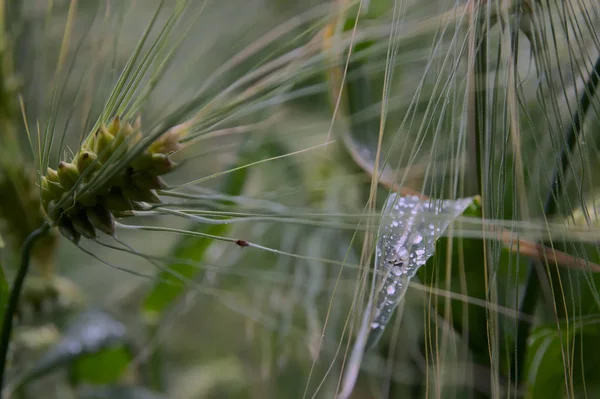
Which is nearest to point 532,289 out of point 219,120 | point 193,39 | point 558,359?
point 558,359

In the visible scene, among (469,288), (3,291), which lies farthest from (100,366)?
(469,288)

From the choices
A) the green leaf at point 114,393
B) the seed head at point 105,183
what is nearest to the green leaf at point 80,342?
the green leaf at point 114,393

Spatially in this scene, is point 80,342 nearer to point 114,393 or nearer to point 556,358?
point 114,393

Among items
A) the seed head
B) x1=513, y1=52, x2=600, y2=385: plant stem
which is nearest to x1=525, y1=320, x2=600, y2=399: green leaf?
x1=513, y1=52, x2=600, y2=385: plant stem

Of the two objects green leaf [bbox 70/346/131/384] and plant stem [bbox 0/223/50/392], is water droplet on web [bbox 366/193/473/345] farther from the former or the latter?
green leaf [bbox 70/346/131/384]

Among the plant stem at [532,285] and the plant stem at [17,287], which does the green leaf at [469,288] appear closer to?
the plant stem at [532,285]

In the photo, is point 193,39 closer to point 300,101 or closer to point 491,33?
point 300,101

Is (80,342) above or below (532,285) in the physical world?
below
